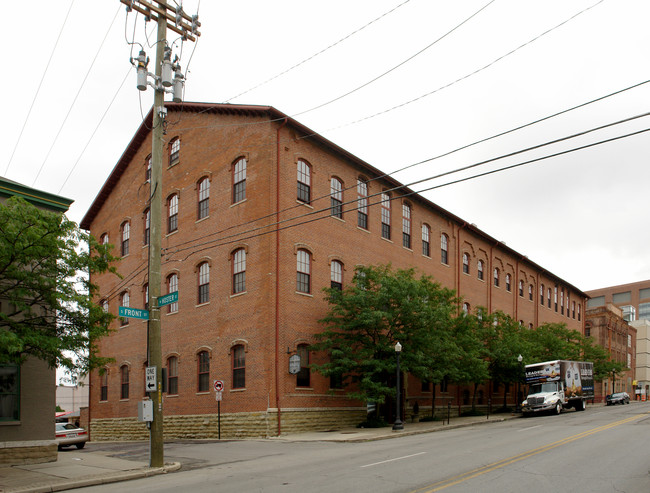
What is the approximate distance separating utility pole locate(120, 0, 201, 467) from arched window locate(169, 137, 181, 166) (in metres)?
17.2

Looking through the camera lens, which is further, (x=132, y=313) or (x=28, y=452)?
(x=28, y=452)

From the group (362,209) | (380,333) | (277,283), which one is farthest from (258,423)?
(362,209)

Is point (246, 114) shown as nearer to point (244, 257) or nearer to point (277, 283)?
point (244, 257)

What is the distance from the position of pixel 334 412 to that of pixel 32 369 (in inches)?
577

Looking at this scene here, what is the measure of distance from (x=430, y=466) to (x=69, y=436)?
707 inches

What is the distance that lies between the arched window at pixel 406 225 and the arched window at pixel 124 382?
1814cm

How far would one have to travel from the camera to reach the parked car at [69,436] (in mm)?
25673

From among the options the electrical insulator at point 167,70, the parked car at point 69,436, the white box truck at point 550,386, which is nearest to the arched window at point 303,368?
the parked car at point 69,436

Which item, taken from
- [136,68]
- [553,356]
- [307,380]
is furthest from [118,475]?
[553,356]

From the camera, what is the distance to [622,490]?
1084 centimetres

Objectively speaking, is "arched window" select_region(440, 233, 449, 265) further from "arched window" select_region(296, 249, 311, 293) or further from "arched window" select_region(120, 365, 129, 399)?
"arched window" select_region(120, 365, 129, 399)

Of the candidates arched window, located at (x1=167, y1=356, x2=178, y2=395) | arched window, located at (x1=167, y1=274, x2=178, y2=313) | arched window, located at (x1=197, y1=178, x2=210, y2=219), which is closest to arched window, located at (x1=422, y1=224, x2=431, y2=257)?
arched window, located at (x1=197, y1=178, x2=210, y2=219)

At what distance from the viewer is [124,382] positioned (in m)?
37.2

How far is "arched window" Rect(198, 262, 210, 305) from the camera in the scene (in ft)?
102
